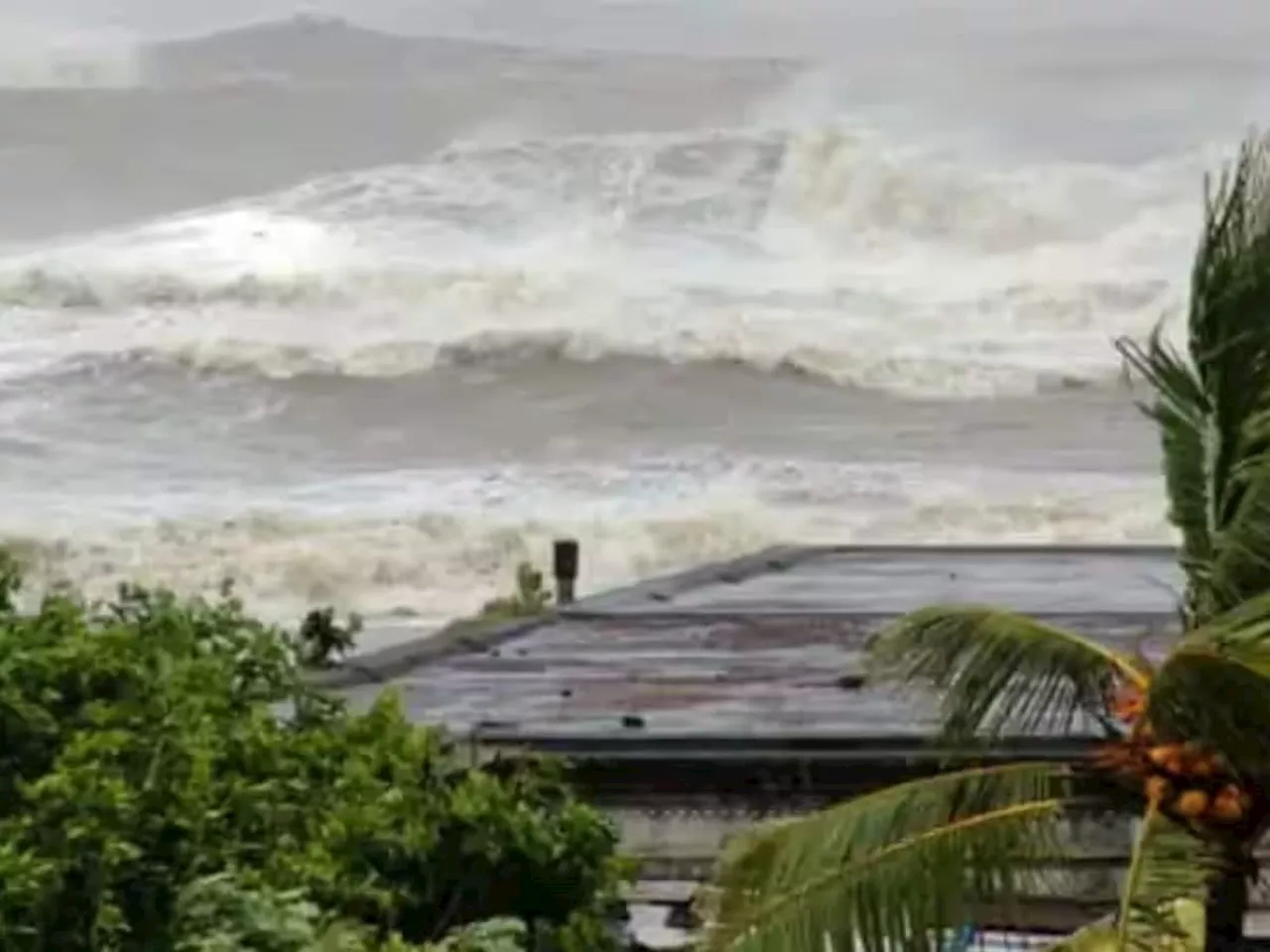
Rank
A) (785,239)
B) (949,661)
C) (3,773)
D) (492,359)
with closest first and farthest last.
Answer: (3,773), (949,661), (492,359), (785,239)

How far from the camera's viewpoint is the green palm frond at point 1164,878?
6.33 m

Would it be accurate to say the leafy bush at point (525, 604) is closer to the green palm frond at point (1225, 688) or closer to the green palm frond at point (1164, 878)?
the green palm frond at point (1164, 878)

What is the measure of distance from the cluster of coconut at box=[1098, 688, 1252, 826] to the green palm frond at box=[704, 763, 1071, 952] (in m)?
0.24

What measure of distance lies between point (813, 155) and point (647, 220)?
340 centimetres

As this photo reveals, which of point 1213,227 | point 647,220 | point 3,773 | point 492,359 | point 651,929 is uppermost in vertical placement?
point 647,220

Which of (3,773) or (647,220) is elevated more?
(647,220)

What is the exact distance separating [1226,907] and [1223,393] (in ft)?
4.50

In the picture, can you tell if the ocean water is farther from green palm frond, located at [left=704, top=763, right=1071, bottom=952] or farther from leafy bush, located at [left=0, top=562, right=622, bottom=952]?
green palm frond, located at [left=704, top=763, right=1071, bottom=952]

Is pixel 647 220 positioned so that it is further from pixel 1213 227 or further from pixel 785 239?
pixel 1213 227

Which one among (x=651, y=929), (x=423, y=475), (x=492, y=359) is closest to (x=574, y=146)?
(x=492, y=359)

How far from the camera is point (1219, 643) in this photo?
616cm

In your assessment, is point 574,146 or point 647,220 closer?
point 647,220

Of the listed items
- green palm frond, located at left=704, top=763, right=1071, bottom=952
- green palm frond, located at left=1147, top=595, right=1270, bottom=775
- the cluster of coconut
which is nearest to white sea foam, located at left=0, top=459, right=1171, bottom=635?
green palm frond, located at left=704, top=763, right=1071, bottom=952

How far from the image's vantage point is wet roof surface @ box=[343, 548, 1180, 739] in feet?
37.3
